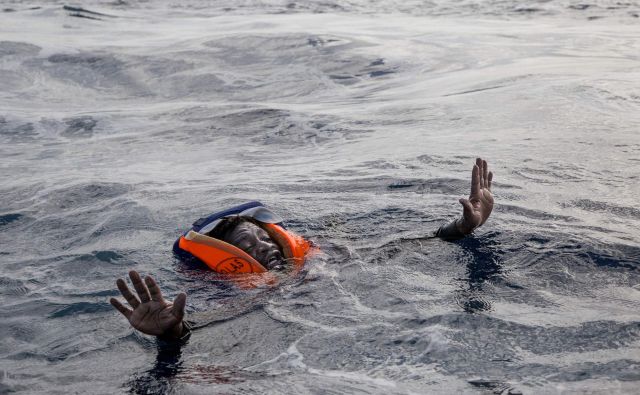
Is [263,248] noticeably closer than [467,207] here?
No

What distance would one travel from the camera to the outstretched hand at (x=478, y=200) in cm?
600

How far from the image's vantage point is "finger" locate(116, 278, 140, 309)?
4.22 metres

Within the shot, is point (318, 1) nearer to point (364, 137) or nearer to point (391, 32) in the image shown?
point (391, 32)

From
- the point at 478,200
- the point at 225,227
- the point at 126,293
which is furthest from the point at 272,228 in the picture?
the point at 126,293

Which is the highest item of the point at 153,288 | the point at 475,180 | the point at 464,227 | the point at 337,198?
the point at 475,180

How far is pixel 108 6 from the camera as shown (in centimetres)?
2120

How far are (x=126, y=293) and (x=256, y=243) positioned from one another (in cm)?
201

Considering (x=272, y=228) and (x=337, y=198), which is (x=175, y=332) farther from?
(x=337, y=198)

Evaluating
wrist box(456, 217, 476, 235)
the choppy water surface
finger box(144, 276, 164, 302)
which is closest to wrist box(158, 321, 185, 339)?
the choppy water surface

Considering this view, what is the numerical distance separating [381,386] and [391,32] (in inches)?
535

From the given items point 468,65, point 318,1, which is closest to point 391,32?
point 468,65

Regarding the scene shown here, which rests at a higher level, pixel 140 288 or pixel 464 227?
pixel 140 288

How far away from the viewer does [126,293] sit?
4297mm

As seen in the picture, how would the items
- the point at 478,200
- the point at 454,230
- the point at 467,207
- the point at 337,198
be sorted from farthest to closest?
the point at 337,198
the point at 454,230
the point at 478,200
the point at 467,207
